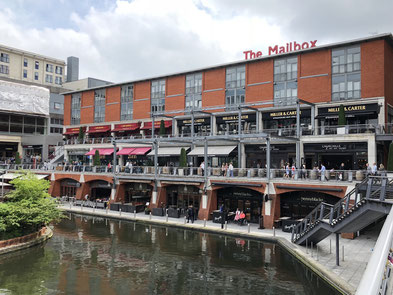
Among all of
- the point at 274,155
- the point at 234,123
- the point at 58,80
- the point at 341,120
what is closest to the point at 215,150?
the point at 234,123

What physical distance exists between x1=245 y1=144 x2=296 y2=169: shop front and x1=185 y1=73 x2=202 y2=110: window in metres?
9.22

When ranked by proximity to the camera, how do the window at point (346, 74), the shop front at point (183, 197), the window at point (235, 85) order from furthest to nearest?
the window at point (235, 85), the shop front at point (183, 197), the window at point (346, 74)

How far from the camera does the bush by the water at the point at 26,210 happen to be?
73.1 ft

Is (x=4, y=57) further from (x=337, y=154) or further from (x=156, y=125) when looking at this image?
(x=337, y=154)

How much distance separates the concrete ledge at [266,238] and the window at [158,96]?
58.7ft

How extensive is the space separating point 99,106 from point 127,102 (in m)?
6.13

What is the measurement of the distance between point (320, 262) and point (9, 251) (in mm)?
17325

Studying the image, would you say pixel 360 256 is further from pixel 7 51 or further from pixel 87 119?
pixel 7 51

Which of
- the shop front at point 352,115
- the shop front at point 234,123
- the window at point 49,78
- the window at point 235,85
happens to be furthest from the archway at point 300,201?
the window at point 49,78

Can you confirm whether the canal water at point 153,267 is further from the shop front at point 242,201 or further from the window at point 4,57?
the window at point 4,57

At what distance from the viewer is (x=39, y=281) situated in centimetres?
1642

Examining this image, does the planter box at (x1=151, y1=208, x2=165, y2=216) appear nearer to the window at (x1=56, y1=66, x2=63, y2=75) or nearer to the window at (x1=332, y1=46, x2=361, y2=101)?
the window at (x1=332, y1=46, x2=361, y2=101)

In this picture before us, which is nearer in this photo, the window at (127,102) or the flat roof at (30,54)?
the window at (127,102)

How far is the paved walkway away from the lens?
15.9 meters
